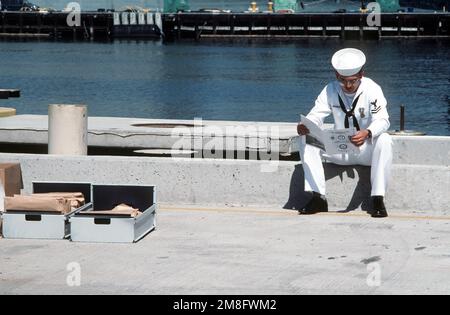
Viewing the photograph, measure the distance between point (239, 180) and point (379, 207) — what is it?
150 cm

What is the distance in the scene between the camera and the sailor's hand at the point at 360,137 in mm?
10672

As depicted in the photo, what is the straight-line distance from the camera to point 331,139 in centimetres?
1080

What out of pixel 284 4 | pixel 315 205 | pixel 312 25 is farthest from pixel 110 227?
pixel 284 4

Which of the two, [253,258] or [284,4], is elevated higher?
[253,258]

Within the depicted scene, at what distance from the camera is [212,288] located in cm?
823

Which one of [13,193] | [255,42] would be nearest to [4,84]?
[255,42]

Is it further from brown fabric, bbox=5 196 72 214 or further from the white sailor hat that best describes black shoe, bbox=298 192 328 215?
brown fabric, bbox=5 196 72 214

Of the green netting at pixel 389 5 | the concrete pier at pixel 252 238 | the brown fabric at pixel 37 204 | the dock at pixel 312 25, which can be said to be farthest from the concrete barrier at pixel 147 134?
the green netting at pixel 389 5

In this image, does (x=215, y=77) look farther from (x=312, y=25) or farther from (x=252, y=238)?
(x=252, y=238)

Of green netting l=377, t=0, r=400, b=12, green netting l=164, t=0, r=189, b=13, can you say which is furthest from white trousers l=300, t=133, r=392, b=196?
green netting l=164, t=0, r=189, b=13

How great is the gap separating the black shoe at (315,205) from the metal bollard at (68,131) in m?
2.91

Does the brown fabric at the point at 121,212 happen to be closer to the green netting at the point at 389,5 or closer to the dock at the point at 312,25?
the dock at the point at 312,25

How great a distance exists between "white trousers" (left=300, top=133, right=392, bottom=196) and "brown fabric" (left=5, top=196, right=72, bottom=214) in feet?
7.54

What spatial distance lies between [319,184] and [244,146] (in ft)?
14.1
